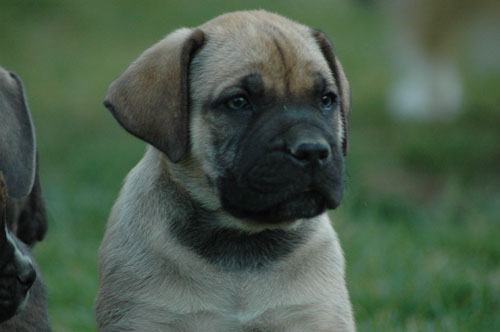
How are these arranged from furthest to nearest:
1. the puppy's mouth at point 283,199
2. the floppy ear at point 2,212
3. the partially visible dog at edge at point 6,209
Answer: the puppy's mouth at point 283,199 → the partially visible dog at edge at point 6,209 → the floppy ear at point 2,212

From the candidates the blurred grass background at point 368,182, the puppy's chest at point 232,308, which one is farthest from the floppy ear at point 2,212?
the blurred grass background at point 368,182

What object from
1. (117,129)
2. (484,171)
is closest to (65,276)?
(484,171)

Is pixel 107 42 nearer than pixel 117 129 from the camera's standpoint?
No

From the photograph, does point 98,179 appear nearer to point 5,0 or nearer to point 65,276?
point 65,276

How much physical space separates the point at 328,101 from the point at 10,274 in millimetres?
1856

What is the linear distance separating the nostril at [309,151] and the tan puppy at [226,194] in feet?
0.16

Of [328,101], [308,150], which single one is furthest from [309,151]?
[328,101]

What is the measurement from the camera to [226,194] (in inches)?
189

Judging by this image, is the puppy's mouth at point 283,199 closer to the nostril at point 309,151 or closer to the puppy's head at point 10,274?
the nostril at point 309,151

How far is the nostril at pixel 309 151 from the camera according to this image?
177 inches

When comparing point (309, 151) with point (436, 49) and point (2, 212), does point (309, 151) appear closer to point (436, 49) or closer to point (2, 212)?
point (2, 212)

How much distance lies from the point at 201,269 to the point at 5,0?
1489 cm

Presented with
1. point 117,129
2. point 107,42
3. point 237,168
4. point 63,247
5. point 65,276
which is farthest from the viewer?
point 107,42

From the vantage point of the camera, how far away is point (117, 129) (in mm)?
12508
